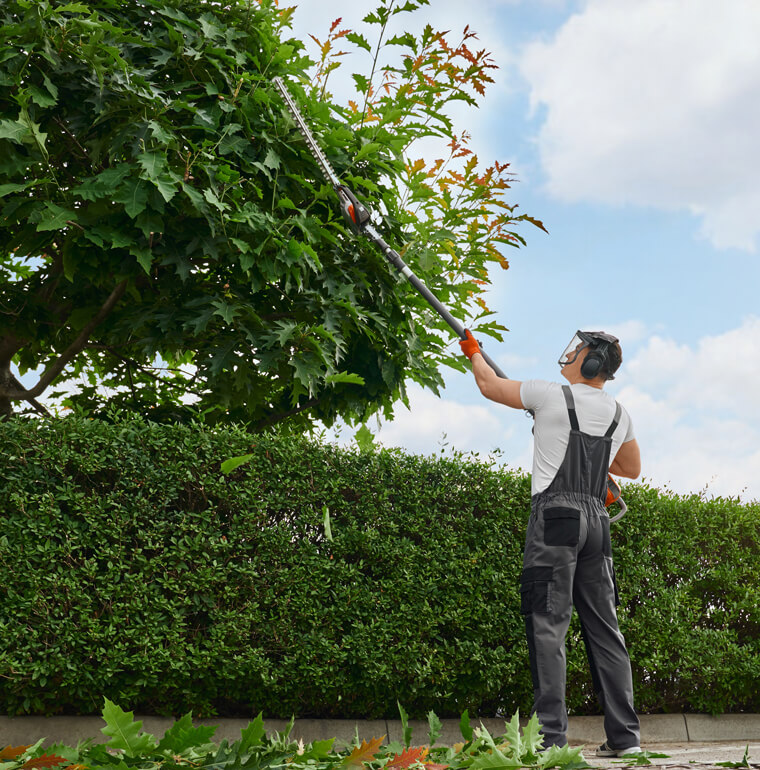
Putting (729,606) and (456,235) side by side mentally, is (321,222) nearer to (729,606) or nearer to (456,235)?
(456,235)

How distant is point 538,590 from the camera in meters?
4.43

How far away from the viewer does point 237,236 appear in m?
5.14

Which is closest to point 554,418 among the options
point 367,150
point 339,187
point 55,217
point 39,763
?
point 339,187

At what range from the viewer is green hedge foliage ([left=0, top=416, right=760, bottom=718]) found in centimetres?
481

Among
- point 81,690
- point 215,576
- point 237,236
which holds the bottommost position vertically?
point 81,690

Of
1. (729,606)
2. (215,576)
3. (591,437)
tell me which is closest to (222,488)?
(215,576)

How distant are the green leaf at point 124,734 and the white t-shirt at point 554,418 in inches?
97.9

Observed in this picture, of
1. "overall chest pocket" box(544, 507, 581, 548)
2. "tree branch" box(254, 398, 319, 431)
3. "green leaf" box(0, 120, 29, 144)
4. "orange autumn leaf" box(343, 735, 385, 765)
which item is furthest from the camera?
"tree branch" box(254, 398, 319, 431)

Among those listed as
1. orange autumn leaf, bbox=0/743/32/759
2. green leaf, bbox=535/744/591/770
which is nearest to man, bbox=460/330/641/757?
green leaf, bbox=535/744/591/770

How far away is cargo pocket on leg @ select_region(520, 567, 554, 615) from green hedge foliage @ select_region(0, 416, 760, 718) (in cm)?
112

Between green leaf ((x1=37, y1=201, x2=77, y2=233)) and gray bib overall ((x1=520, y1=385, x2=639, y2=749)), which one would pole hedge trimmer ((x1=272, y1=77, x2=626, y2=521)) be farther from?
green leaf ((x1=37, y1=201, x2=77, y2=233))

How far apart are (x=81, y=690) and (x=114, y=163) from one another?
3.44 m

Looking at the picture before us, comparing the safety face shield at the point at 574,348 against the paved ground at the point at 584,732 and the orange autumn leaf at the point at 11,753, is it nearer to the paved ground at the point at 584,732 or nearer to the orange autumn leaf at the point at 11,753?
the paved ground at the point at 584,732

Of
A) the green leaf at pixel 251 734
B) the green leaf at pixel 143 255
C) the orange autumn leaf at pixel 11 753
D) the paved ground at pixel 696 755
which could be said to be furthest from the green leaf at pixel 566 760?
the green leaf at pixel 143 255
